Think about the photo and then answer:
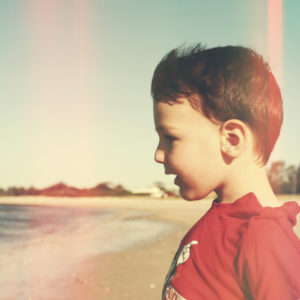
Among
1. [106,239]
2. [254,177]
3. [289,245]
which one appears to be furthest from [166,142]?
[106,239]

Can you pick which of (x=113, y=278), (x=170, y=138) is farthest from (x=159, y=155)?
(x=113, y=278)

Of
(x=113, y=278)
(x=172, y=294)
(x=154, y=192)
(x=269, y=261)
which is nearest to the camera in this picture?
(x=269, y=261)

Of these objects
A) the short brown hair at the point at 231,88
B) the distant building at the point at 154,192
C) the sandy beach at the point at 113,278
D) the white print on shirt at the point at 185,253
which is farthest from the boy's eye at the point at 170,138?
the distant building at the point at 154,192

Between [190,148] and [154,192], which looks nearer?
[190,148]

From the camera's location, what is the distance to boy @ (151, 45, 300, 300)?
1.78 metres

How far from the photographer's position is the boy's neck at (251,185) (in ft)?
6.32

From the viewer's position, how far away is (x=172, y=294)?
1.90 metres

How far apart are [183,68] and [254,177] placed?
0.52 meters

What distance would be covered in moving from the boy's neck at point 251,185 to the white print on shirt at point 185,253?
0.23 metres

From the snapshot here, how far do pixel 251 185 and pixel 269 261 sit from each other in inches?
14.7

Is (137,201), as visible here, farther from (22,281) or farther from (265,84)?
(265,84)

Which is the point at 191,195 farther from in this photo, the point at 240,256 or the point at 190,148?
the point at 240,256

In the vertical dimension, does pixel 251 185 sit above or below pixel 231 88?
below

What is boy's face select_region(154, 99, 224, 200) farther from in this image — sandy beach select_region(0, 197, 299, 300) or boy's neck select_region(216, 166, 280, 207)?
sandy beach select_region(0, 197, 299, 300)
